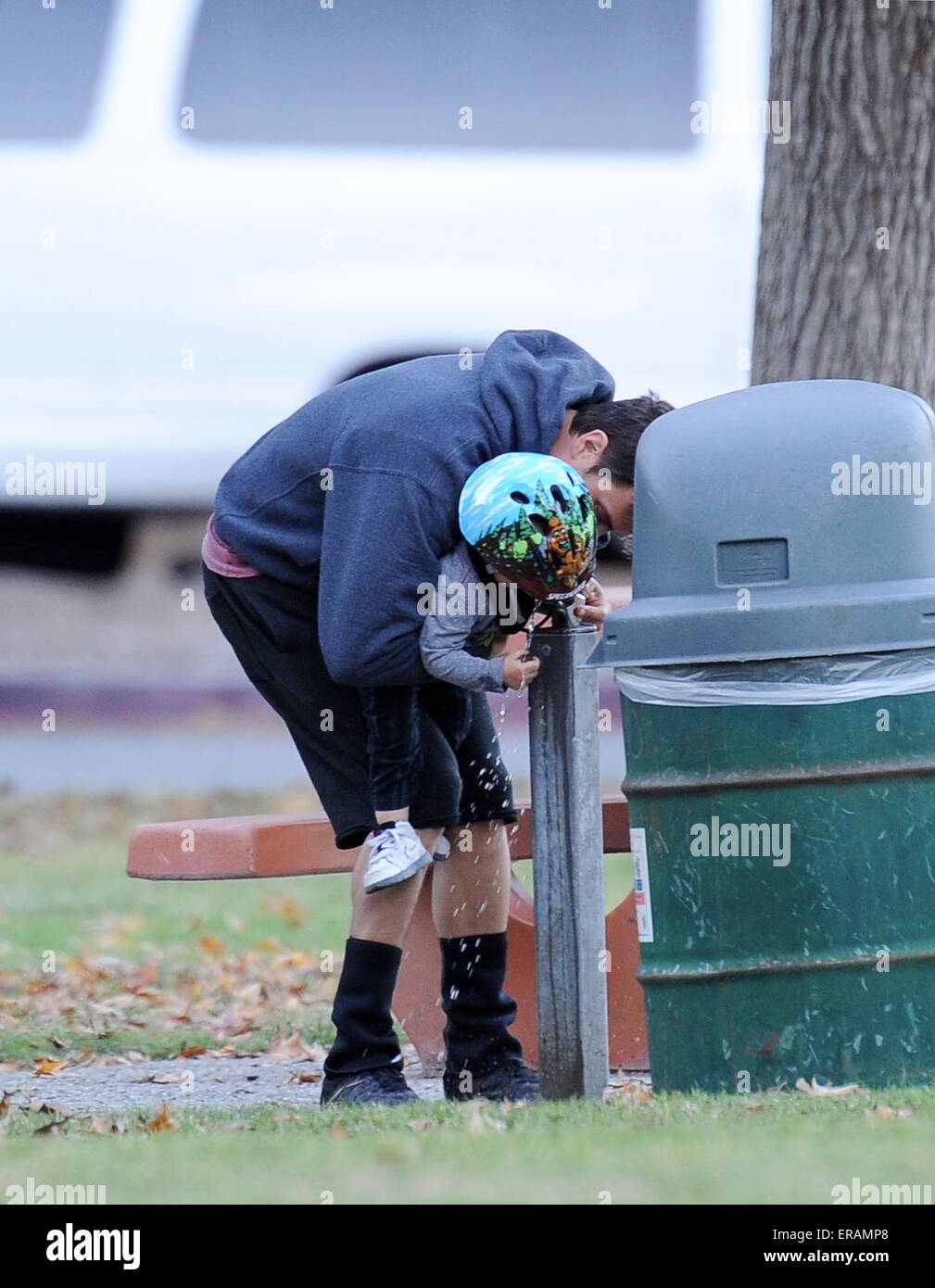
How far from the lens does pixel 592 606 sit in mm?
4098

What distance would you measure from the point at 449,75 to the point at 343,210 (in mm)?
731

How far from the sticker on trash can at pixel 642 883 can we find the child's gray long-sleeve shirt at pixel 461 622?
0.39 m

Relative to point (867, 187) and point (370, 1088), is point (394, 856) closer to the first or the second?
point (370, 1088)

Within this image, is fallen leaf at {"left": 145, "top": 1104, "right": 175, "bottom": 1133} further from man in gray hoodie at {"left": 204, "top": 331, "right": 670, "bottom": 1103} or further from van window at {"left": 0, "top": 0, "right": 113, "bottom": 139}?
van window at {"left": 0, "top": 0, "right": 113, "bottom": 139}

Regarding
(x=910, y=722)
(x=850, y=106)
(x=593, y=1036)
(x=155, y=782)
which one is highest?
(x=850, y=106)

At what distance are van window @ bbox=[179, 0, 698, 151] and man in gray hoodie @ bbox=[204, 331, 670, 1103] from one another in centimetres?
531

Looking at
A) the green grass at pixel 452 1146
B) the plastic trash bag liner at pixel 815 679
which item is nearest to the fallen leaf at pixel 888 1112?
the green grass at pixel 452 1146

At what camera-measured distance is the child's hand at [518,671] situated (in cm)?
379

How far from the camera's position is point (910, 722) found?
3770 mm

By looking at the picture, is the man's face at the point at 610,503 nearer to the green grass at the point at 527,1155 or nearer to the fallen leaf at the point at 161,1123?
the green grass at the point at 527,1155

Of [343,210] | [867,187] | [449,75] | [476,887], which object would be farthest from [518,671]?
[449,75]
